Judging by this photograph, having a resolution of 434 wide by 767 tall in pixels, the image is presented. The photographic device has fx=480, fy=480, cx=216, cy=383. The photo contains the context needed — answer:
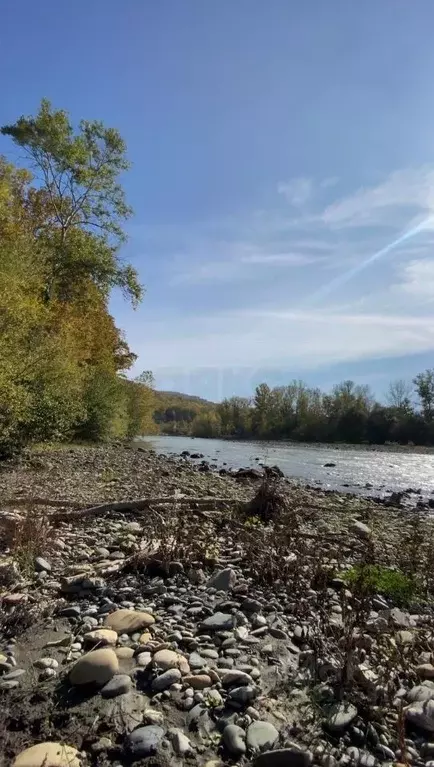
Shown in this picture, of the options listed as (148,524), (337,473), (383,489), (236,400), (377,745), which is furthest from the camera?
(236,400)

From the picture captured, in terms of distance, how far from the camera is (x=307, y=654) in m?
3.57

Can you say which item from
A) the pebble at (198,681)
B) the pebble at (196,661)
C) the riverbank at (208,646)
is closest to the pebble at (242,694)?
the riverbank at (208,646)

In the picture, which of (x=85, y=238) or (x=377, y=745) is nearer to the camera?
(x=377, y=745)

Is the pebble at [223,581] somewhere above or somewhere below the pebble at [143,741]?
above

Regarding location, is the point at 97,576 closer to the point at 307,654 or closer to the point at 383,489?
the point at 307,654

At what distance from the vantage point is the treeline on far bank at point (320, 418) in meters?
71.6

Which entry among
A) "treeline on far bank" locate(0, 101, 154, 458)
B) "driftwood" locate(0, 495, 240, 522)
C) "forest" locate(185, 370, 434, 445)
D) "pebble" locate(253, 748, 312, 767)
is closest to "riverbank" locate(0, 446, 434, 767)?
"pebble" locate(253, 748, 312, 767)

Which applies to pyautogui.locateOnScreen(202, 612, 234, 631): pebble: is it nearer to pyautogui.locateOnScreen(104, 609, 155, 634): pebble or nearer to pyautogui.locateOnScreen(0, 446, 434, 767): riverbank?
pyautogui.locateOnScreen(0, 446, 434, 767): riverbank

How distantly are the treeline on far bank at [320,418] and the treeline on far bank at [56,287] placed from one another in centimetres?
5241

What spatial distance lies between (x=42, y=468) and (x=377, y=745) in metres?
12.8

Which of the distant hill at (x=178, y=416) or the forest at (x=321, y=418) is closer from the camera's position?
the forest at (x=321, y=418)

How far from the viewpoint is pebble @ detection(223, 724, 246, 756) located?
258cm

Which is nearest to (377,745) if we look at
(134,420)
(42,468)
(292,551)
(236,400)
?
(292,551)

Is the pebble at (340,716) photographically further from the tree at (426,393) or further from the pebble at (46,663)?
the tree at (426,393)
